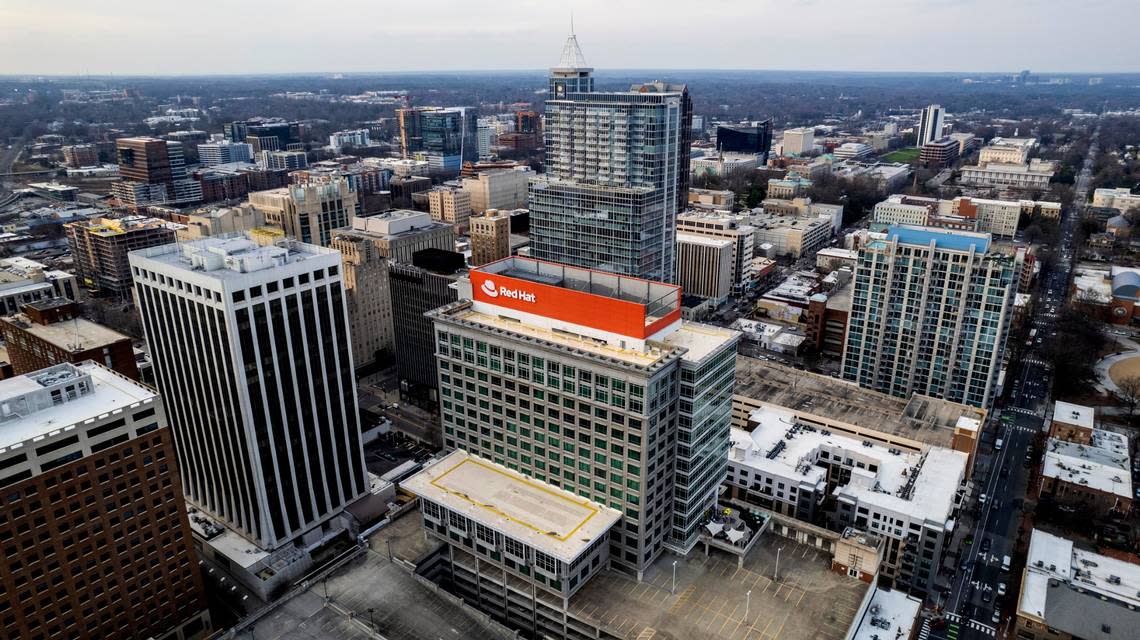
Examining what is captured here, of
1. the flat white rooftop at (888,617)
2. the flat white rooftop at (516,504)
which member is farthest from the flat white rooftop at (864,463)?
the flat white rooftop at (516,504)

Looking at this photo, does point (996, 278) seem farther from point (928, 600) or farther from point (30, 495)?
point (30, 495)

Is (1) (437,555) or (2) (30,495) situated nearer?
(2) (30,495)

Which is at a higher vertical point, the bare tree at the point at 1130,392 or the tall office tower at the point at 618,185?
the tall office tower at the point at 618,185

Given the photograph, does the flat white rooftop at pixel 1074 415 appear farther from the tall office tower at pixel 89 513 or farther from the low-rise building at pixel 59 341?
the low-rise building at pixel 59 341

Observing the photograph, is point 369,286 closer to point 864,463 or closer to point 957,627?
point 864,463

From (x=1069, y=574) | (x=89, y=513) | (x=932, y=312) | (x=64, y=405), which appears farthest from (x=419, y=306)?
(x=1069, y=574)

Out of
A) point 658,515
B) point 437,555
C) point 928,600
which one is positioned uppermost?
point 658,515

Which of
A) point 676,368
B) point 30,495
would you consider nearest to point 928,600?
point 676,368

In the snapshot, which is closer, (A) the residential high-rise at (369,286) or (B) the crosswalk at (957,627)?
(B) the crosswalk at (957,627)
